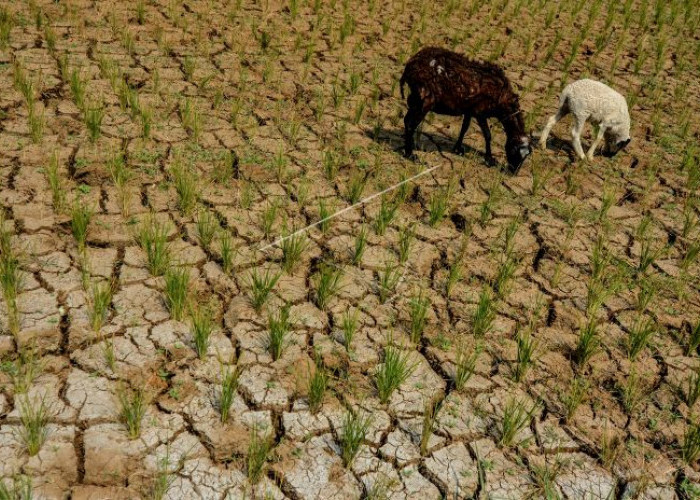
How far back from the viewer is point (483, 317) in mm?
3400

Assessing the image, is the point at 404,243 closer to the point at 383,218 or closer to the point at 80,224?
the point at 383,218

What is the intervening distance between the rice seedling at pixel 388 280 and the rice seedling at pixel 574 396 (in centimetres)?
109

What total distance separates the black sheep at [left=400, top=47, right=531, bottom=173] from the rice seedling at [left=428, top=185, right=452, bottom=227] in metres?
0.63

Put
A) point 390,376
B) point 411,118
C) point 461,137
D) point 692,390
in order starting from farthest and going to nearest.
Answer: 1. point 461,137
2. point 411,118
3. point 692,390
4. point 390,376

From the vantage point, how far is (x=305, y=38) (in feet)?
22.3

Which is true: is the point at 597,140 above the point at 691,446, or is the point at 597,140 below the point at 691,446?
above

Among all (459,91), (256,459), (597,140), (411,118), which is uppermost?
(459,91)

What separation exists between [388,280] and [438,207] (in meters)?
0.78

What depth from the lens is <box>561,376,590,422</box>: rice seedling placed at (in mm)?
2989

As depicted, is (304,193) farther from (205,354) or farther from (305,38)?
(305,38)

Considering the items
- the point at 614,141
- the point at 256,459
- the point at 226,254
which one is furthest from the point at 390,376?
the point at 614,141

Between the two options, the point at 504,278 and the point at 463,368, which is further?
the point at 504,278

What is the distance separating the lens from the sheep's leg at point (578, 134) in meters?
5.11

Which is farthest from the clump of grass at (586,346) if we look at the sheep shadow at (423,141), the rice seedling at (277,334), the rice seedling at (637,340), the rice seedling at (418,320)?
the sheep shadow at (423,141)
